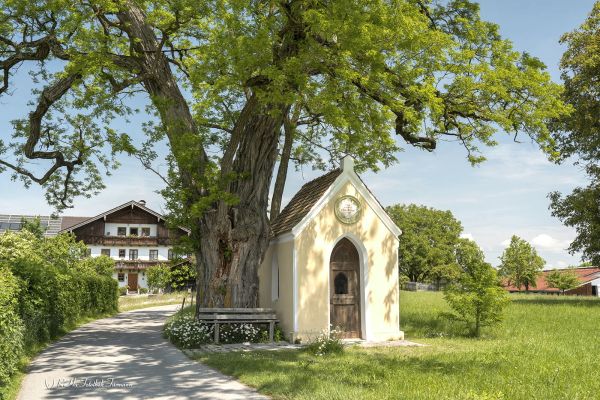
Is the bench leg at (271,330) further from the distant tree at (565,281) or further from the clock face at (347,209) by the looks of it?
the distant tree at (565,281)

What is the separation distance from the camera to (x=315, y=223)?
53.3ft

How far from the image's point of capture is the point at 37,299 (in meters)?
12.7

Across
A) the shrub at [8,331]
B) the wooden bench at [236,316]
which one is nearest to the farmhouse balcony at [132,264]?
the wooden bench at [236,316]

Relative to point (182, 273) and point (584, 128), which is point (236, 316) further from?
point (584, 128)

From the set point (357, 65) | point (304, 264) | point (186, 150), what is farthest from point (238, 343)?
point (357, 65)

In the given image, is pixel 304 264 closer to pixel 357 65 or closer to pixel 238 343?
pixel 238 343

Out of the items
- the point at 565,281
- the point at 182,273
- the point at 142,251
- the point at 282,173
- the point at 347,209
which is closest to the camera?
the point at 347,209

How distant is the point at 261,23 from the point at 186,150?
4.38m

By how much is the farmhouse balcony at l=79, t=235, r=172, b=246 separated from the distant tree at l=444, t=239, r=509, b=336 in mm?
50127

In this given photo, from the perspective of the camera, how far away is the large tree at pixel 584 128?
89.3ft

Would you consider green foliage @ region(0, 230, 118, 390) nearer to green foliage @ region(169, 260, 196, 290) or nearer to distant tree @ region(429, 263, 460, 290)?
green foliage @ region(169, 260, 196, 290)

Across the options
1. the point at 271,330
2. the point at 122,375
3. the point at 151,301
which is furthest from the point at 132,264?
the point at 122,375

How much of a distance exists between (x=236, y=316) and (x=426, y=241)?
202 ft

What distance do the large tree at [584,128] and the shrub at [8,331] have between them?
86.4 ft
